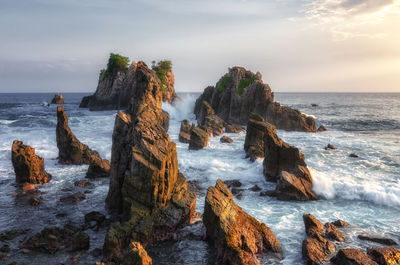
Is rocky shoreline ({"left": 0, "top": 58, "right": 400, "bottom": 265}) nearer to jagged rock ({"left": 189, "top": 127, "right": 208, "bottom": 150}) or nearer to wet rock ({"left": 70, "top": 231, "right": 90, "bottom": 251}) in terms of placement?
wet rock ({"left": 70, "top": 231, "right": 90, "bottom": 251})

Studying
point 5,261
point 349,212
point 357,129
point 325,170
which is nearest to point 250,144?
point 325,170

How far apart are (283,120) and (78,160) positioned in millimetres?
36737

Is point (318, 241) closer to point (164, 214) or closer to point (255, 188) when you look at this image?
point (164, 214)

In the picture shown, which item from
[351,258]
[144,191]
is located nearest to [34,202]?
[144,191]

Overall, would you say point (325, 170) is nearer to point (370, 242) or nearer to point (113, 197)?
point (370, 242)

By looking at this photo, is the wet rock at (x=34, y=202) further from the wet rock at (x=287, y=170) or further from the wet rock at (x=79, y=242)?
the wet rock at (x=287, y=170)

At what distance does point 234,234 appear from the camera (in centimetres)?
1243

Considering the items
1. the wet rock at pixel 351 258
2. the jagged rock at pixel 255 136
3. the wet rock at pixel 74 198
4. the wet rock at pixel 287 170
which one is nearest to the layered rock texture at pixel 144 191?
the wet rock at pixel 74 198

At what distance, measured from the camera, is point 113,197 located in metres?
17.0

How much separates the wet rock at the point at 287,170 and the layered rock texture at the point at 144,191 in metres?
7.44

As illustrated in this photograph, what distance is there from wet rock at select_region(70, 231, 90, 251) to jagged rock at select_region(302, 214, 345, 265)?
1030 centimetres

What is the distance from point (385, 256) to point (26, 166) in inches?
967

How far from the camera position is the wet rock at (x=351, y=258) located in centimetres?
1121

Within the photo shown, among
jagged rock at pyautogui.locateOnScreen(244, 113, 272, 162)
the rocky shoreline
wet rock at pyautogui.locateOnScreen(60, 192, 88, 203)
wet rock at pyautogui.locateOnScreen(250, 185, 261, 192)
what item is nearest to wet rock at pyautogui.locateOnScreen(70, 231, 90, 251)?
the rocky shoreline
